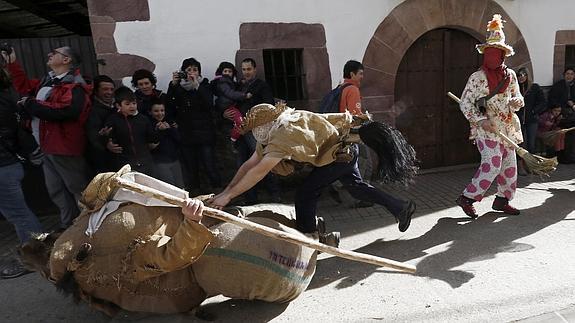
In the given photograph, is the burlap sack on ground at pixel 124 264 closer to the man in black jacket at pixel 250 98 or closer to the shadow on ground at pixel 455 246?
the shadow on ground at pixel 455 246

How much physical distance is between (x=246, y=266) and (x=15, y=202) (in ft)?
7.15

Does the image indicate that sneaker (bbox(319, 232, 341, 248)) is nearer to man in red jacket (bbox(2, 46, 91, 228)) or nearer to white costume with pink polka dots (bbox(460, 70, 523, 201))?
white costume with pink polka dots (bbox(460, 70, 523, 201))

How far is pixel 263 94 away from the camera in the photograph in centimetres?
472

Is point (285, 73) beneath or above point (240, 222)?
above

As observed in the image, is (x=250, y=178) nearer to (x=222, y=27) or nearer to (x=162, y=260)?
(x=162, y=260)

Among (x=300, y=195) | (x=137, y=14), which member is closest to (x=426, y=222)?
(x=300, y=195)

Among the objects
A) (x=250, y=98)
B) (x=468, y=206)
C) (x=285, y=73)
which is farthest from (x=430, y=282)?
(x=285, y=73)

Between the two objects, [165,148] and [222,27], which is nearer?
[165,148]

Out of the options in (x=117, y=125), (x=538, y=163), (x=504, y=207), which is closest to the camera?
(x=117, y=125)

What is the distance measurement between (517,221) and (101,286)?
3.63 m

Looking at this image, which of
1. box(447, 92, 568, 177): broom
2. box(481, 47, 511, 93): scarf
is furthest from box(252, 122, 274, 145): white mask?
box(447, 92, 568, 177): broom

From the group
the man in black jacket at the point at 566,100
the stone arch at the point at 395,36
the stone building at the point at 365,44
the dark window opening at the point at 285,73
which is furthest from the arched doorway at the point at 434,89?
the dark window opening at the point at 285,73

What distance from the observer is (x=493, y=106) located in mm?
3852

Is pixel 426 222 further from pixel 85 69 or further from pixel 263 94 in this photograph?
pixel 85 69
